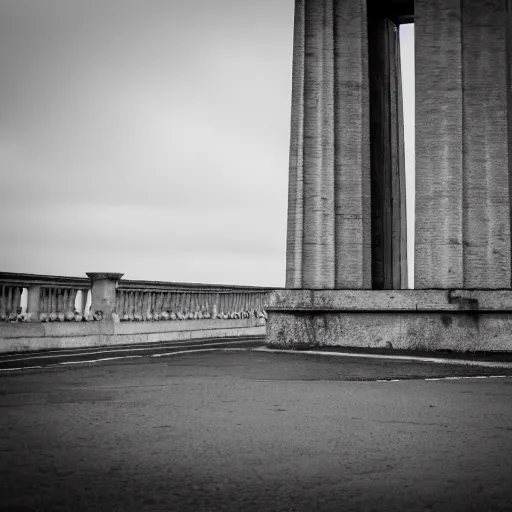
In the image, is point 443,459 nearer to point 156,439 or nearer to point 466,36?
point 156,439

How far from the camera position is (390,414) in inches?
204

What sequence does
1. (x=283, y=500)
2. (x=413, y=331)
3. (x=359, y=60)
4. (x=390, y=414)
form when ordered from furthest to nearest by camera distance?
1. (x=359, y=60)
2. (x=413, y=331)
3. (x=390, y=414)
4. (x=283, y=500)

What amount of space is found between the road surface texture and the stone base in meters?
3.15

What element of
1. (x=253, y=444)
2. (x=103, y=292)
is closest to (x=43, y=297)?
(x=103, y=292)

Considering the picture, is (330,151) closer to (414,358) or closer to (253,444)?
(414,358)

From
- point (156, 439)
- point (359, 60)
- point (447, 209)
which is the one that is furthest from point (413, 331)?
point (156, 439)

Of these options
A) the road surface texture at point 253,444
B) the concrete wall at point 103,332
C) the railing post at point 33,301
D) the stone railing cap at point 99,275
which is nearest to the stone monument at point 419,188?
the road surface texture at point 253,444

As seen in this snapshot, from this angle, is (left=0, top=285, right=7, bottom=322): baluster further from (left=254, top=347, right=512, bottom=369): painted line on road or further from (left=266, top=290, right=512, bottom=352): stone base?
(left=254, top=347, right=512, bottom=369): painted line on road

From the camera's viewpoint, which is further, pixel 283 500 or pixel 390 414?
pixel 390 414

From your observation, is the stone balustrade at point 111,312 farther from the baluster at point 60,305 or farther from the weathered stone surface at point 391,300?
the weathered stone surface at point 391,300

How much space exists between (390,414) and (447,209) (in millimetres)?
6539

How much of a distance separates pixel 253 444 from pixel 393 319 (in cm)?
713

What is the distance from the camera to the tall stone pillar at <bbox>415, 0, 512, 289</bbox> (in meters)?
11.1

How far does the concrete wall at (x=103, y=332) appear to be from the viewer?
1452 centimetres
